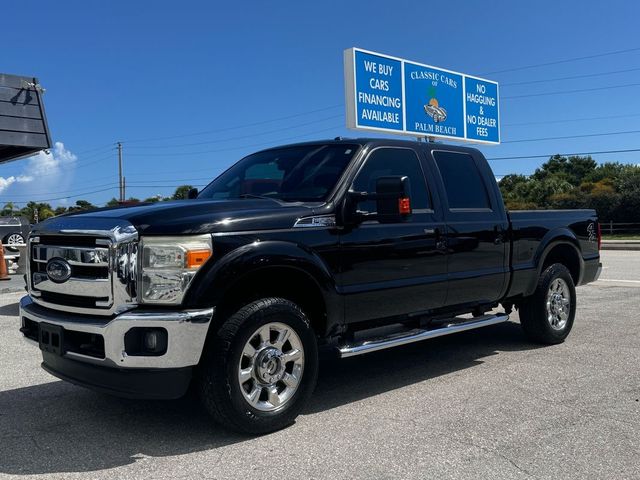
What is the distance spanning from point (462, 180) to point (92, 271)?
3554 millimetres

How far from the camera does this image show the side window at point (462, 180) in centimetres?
567

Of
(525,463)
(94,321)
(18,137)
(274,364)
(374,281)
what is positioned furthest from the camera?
(18,137)

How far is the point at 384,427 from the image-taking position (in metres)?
4.13

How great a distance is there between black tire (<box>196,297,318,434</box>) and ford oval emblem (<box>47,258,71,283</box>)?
107cm

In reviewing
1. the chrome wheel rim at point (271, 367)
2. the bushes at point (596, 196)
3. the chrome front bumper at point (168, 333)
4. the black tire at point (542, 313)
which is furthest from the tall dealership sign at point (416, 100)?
the chrome front bumper at point (168, 333)

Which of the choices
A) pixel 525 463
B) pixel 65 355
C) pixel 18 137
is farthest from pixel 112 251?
pixel 18 137

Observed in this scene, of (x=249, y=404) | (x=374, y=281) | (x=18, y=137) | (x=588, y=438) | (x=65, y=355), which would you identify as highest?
(x=18, y=137)

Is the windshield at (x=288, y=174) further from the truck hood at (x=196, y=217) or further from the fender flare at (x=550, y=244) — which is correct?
the fender flare at (x=550, y=244)

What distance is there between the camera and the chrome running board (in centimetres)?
452

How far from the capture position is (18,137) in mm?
11078

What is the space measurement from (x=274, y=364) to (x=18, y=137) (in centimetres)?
912

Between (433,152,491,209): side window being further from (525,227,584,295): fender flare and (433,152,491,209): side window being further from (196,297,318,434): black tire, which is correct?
(196,297,318,434): black tire

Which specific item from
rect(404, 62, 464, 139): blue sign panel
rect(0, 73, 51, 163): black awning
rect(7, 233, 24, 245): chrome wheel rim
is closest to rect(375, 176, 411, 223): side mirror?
rect(0, 73, 51, 163): black awning

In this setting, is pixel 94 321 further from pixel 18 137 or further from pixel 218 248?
pixel 18 137
